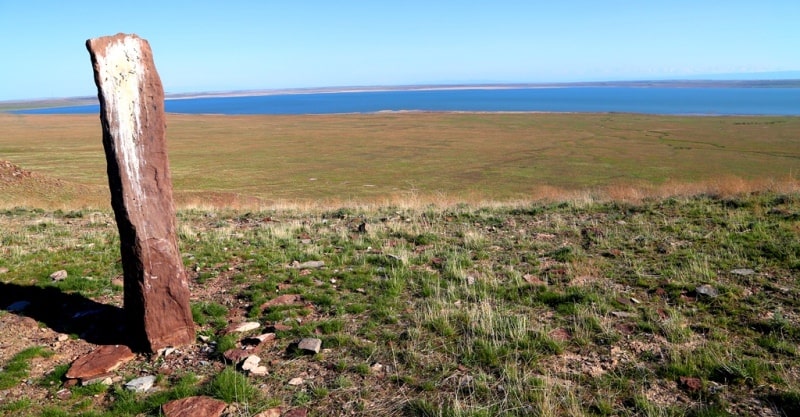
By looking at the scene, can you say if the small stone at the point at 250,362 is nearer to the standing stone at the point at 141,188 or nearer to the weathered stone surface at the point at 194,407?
the weathered stone surface at the point at 194,407

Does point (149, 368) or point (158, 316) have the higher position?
point (158, 316)

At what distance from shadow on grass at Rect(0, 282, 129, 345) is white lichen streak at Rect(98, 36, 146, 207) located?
179 cm

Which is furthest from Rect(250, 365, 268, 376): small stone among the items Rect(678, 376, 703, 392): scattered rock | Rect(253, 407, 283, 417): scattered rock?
Rect(678, 376, 703, 392): scattered rock

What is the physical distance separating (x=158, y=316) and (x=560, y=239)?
305 inches

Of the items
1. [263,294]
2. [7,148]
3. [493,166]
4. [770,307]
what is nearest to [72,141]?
[7,148]

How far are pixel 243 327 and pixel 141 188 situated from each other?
2101mm

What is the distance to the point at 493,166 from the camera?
46.6 metres

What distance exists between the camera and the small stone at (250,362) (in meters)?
5.49

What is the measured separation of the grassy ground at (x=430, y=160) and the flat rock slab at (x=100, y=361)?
14.1 meters

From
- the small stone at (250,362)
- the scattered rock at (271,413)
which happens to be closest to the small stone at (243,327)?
the small stone at (250,362)

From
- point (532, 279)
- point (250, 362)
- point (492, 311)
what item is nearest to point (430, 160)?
point (532, 279)

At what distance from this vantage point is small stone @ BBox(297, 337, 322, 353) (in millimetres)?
5793

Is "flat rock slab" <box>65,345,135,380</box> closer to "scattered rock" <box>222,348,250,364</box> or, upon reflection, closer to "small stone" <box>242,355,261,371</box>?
"scattered rock" <box>222,348,250,364</box>

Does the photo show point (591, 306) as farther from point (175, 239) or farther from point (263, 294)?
point (175, 239)
